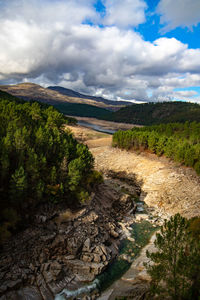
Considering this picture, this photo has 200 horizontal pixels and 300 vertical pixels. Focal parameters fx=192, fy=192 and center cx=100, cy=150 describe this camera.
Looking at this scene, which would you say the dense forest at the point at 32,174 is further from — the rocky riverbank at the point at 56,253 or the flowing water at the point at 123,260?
the flowing water at the point at 123,260

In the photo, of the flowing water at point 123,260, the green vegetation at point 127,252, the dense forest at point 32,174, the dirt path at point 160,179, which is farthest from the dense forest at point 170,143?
the dense forest at point 32,174

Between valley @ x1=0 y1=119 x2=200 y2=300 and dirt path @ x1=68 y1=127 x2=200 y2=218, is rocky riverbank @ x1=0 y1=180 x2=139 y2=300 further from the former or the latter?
dirt path @ x1=68 y1=127 x2=200 y2=218

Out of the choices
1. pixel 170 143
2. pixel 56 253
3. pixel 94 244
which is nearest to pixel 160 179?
pixel 170 143

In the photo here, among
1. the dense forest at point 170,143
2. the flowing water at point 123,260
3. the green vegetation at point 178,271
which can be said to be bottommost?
the flowing water at point 123,260

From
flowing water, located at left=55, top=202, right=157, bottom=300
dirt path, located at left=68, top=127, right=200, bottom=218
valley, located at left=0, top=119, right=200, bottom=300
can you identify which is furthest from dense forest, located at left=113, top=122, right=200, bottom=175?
flowing water, located at left=55, top=202, right=157, bottom=300

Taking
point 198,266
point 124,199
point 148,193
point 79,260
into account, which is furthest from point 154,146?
point 198,266

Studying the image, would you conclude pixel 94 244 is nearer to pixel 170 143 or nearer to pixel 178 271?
pixel 178 271

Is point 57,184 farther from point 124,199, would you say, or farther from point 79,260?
point 124,199
